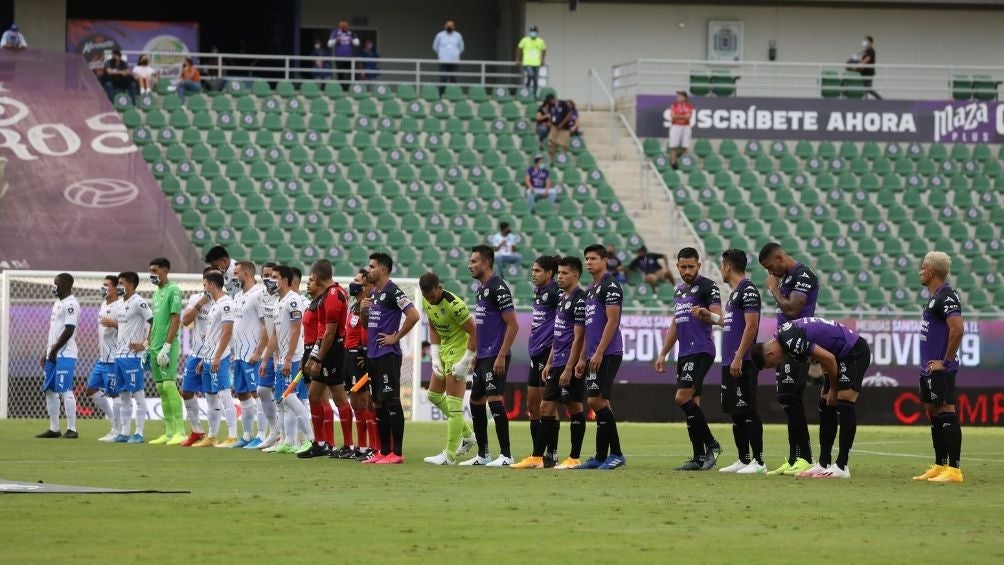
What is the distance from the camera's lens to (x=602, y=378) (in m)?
16.1

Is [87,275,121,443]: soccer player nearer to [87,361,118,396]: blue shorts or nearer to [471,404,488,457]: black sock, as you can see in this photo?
[87,361,118,396]: blue shorts

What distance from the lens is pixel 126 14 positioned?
42.7 meters

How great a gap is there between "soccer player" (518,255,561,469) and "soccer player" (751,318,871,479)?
2737mm

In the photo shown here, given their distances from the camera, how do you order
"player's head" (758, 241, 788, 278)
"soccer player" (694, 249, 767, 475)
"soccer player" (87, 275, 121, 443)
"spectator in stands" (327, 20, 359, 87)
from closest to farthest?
"player's head" (758, 241, 788, 278) < "soccer player" (694, 249, 767, 475) < "soccer player" (87, 275, 121, 443) < "spectator in stands" (327, 20, 359, 87)

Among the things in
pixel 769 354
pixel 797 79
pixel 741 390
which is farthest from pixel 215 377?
pixel 797 79

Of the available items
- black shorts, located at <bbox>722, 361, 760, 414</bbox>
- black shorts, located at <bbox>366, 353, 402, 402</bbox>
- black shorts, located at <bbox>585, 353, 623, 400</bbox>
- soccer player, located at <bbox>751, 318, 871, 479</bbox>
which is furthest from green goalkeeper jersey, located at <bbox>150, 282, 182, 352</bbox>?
soccer player, located at <bbox>751, 318, 871, 479</bbox>

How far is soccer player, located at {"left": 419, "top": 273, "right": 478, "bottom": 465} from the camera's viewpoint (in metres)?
16.8

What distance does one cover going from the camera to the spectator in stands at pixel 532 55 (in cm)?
3809

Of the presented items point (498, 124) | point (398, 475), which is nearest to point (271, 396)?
point (398, 475)

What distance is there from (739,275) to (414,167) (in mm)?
20231

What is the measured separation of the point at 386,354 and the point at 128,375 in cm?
581

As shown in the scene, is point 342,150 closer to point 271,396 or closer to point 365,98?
point 365,98

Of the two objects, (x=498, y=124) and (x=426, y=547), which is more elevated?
(x=498, y=124)

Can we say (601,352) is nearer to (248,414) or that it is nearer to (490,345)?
(490,345)
